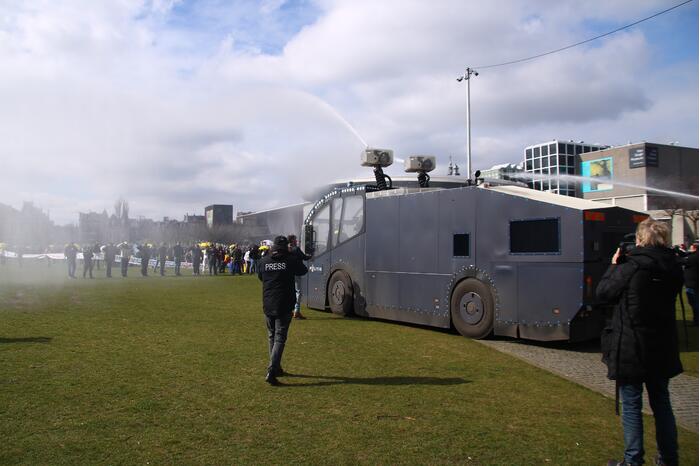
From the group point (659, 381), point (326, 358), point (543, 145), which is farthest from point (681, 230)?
point (543, 145)

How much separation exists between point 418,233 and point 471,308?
2.02 m

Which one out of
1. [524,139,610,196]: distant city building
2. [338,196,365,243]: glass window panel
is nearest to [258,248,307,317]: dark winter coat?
[338,196,365,243]: glass window panel

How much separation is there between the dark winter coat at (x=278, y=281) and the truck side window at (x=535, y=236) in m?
4.40

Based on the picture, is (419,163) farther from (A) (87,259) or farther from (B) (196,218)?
(B) (196,218)

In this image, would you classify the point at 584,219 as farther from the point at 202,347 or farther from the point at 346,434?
the point at 202,347

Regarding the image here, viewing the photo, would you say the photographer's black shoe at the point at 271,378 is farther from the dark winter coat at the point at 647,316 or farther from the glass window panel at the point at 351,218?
the glass window panel at the point at 351,218

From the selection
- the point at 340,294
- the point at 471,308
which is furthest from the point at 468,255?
the point at 340,294

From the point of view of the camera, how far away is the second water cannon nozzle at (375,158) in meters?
13.9

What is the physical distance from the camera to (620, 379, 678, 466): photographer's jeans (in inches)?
171

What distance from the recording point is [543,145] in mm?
68688

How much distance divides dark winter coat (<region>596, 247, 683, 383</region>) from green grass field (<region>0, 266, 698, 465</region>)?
111 centimetres

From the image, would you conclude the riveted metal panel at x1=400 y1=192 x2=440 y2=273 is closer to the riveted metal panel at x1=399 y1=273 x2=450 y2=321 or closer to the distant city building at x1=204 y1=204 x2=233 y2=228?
the riveted metal panel at x1=399 y1=273 x2=450 y2=321

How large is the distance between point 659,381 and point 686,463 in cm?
107

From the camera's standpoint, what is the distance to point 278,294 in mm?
7414
